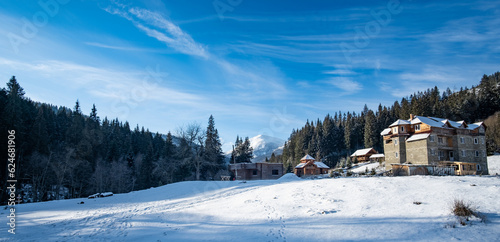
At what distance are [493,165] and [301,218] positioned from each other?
53924 mm

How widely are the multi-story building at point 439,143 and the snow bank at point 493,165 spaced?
4825 millimetres

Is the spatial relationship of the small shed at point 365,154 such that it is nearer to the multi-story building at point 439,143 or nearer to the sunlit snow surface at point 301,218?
the multi-story building at point 439,143

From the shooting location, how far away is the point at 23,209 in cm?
2302

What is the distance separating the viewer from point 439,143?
42188 mm

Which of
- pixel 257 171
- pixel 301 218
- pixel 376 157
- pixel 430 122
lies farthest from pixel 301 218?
pixel 376 157

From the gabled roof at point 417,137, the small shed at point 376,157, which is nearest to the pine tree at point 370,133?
the small shed at point 376,157

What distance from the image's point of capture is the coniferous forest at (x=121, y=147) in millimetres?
43375

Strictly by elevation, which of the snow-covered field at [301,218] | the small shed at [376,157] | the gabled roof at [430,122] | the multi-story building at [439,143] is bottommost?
the snow-covered field at [301,218]

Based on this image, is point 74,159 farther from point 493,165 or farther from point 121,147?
point 493,165

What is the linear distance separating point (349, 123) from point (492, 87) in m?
40.9

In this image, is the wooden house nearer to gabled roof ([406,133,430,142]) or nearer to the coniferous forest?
the coniferous forest

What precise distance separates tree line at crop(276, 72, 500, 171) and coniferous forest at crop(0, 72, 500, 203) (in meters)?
0.23

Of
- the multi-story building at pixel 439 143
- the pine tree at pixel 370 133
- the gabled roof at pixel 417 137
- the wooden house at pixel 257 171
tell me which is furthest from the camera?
the pine tree at pixel 370 133

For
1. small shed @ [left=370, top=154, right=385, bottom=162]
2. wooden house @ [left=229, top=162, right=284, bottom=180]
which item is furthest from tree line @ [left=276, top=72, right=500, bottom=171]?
wooden house @ [left=229, top=162, right=284, bottom=180]
